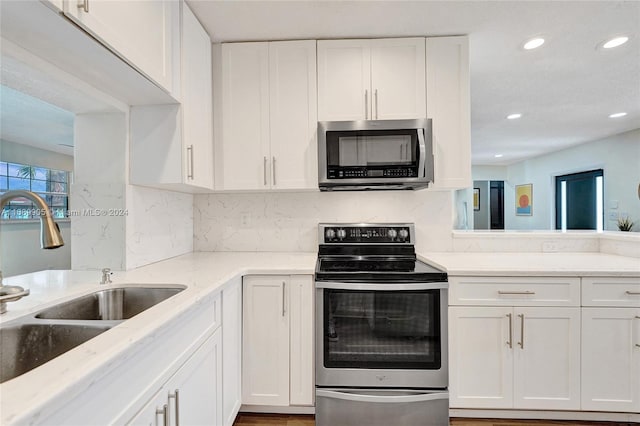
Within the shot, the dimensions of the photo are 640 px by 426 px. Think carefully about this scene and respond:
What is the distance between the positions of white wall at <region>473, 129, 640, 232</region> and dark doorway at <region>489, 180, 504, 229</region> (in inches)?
4.3

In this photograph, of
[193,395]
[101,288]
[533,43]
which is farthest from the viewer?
[533,43]

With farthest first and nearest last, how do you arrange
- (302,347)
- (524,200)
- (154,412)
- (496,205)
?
1. (496,205)
2. (524,200)
3. (302,347)
4. (154,412)

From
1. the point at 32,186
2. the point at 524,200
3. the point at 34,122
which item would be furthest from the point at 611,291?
the point at 524,200

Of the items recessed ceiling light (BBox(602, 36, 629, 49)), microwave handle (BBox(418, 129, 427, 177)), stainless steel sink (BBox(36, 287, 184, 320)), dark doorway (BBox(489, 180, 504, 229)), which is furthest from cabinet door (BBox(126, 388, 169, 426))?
dark doorway (BBox(489, 180, 504, 229))

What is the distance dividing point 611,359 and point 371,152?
1.72 meters

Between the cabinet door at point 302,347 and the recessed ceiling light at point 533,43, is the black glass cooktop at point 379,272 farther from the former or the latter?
the recessed ceiling light at point 533,43

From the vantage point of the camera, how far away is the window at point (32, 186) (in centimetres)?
125

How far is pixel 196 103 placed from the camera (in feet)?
6.01

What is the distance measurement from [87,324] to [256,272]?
90 centimetres

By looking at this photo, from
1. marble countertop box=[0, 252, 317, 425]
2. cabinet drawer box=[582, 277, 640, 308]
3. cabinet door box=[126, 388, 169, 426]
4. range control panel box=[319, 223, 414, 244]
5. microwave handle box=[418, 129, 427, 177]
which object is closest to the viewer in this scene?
marble countertop box=[0, 252, 317, 425]

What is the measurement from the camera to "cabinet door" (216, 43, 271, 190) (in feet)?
6.82

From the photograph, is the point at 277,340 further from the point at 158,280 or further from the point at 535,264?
the point at 535,264

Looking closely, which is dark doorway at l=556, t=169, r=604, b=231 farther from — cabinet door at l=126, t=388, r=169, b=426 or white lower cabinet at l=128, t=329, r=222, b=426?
cabinet door at l=126, t=388, r=169, b=426

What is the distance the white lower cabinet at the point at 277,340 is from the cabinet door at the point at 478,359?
0.80 meters
